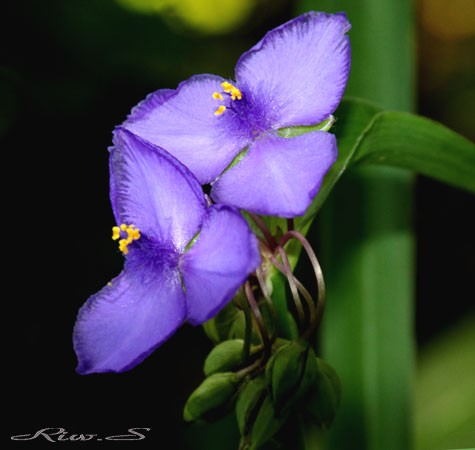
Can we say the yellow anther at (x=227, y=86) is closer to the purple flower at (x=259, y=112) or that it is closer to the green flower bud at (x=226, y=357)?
the purple flower at (x=259, y=112)

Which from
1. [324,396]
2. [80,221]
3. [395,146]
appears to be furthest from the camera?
[80,221]

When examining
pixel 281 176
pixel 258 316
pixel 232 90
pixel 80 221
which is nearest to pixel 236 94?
pixel 232 90

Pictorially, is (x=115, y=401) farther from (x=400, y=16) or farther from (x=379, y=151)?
(x=400, y=16)

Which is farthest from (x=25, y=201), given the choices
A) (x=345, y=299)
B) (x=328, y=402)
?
(x=328, y=402)

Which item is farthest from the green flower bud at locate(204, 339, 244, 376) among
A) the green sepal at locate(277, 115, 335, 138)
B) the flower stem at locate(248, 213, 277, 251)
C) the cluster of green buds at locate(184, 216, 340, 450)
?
the green sepal at locate(277, 115, 335, 138)

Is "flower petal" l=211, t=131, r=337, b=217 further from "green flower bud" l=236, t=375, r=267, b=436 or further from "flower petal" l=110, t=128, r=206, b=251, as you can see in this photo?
"green flower bud" l=236, t=375, r=267, b=436

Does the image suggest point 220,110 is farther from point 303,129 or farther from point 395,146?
point 395,146
